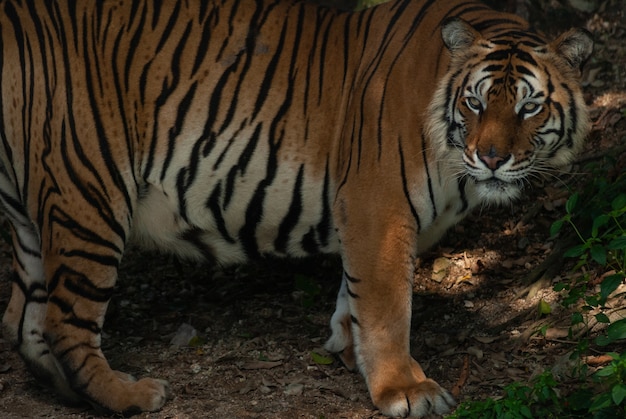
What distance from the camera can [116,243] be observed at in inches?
189

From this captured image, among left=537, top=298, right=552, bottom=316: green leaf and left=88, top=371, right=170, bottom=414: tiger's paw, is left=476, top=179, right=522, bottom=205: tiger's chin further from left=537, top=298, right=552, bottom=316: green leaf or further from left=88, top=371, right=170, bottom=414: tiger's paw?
left=88, top=371, right=170, bottom=414: tiger's paw

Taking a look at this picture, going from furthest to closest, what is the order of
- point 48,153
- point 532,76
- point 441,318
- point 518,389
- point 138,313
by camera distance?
point 138,313
point 441,318
point 48,153
point 532,76
point 518,389

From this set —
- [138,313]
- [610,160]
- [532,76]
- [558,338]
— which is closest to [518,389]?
[558,338]

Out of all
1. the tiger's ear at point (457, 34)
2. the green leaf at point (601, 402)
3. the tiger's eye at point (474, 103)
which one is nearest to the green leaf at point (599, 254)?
the green leaf at point (601, 402)

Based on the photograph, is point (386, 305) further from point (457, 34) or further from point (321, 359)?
point (457, 34)

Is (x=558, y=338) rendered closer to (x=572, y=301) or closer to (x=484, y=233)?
(x=572, y=301)

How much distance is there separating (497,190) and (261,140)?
4.16ft

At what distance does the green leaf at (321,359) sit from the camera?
204 inches

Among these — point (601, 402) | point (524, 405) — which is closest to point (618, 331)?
point (601, 402)

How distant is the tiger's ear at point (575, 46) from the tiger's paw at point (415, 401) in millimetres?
1662

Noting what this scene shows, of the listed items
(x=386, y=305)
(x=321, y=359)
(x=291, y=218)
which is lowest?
(x=321, y=359)

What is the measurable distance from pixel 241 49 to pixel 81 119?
0.89m

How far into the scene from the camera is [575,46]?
4316 millimetres

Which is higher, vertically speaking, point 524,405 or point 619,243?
point 619,243
